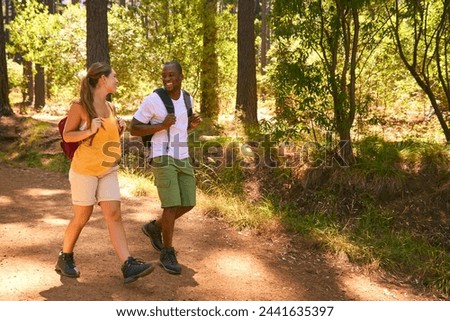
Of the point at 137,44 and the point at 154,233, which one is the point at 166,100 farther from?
the point at 137,44

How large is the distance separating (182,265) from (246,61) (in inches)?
306

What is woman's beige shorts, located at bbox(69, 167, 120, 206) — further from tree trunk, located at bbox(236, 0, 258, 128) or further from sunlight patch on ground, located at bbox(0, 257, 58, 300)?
tree trunk, located at bbox(236, 0, 258, 128)

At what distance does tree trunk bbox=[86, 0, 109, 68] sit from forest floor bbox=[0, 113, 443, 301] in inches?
146

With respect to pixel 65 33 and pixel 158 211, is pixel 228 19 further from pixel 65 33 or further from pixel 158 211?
pixel 158 211

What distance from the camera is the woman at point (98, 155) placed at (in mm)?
4270

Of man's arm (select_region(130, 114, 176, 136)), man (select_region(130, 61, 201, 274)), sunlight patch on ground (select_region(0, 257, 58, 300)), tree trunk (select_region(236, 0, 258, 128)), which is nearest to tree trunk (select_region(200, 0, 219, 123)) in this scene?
tree trunk (select_region(236, 0, 258, 128))

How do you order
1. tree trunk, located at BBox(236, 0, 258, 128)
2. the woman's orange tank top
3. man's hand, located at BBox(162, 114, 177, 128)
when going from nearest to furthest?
1. the woman's orange tank top
2. man's hand, located at BBox(162, 114, 177, 128)
3. tree trunk, located at BBox(236, 0, 258, 128)

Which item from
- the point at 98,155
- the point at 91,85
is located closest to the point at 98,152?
the point at 98,155

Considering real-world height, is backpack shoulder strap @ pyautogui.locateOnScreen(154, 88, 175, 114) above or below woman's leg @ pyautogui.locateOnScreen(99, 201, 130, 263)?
above

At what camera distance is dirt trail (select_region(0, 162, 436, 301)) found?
464cm

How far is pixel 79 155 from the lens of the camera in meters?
4.38

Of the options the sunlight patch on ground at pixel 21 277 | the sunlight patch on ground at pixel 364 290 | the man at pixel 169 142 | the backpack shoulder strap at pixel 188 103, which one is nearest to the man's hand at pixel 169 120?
the man at pixel 169 142

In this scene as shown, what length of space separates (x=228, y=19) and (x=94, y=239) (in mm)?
10793

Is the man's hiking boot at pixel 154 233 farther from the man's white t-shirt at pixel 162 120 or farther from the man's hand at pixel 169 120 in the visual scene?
the man's hand at pixel 169 120
